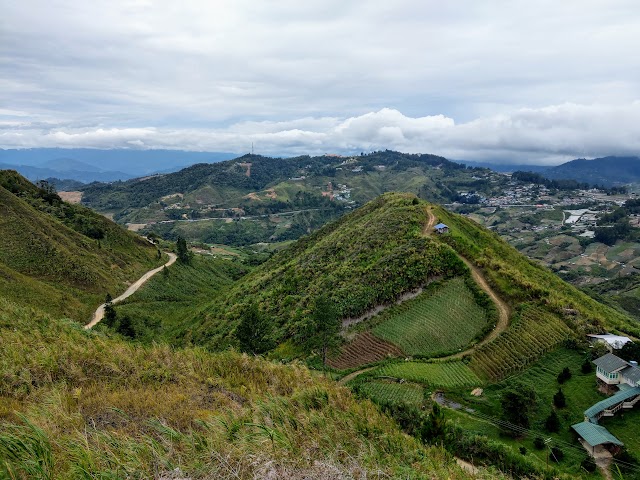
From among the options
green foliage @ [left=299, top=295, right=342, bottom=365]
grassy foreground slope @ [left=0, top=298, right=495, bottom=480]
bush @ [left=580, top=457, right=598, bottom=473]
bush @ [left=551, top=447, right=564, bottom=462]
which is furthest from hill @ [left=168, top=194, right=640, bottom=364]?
grassy foreground slope @ [left=0, top=298, right=495, bottom=480]

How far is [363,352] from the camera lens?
34125mm

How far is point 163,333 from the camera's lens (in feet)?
170

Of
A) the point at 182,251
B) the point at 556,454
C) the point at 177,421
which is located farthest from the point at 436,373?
the point at 182,251

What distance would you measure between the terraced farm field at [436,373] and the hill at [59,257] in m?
39.7

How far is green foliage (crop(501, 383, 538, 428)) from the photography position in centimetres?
2273

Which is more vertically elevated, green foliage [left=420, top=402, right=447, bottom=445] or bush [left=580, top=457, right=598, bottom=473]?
green foliage [left=420, top=402, right=447, bottom=445]

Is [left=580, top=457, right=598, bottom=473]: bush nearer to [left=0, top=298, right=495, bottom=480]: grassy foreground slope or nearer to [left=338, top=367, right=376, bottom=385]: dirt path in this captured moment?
[left=0, top=298, right=495, bottom=480]: grassy foreground slope

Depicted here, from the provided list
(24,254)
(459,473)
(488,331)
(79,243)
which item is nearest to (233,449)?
(459,473)

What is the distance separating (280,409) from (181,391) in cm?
423

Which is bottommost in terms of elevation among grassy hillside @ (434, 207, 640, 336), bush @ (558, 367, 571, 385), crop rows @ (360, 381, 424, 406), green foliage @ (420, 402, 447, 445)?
crop rows @ (360, 381, 424, 406)

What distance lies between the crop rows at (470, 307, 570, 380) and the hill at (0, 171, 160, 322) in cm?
4619

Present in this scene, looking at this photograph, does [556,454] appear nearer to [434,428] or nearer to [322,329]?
[434,428]

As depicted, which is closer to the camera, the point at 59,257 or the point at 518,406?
the point at 518,406

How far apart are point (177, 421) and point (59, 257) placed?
5965cm
